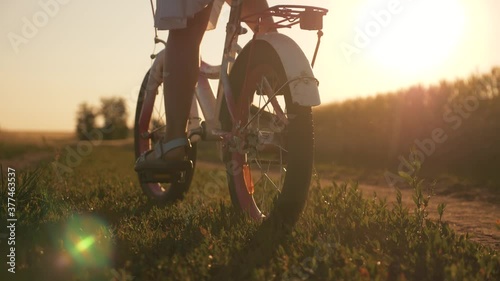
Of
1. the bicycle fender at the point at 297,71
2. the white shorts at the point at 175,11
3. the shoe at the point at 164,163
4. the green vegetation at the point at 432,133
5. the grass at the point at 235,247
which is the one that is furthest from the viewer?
the green vegetation at the point at 432,133

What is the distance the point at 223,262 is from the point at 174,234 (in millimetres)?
708

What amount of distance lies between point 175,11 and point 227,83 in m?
0.54

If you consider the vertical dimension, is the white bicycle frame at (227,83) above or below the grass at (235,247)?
above

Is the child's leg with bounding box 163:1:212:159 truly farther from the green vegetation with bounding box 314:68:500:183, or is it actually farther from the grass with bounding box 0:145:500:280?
the green vegetation with bounding box 314:68:500:183

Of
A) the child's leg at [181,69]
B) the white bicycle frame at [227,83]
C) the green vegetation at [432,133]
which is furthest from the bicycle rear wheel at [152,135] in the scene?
the green vegetation at [432,133]

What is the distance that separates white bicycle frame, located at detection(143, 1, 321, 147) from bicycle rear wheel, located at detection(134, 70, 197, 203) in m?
0.02

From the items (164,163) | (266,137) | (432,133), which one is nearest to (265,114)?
(266,137)

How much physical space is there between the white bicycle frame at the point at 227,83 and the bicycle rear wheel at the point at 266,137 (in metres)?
0.05

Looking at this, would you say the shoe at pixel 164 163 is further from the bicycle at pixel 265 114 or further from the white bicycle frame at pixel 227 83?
the white bicycle frame at pixel 227 83

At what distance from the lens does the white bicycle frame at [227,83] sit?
131 inches

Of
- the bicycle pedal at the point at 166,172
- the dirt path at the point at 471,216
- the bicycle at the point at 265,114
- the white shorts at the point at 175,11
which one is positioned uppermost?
the white shorts at the point at 175,11

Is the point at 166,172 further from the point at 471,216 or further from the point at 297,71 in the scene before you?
the point at 471,216

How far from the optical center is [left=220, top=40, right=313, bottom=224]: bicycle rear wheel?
334 centimetres

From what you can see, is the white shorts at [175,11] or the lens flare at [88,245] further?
the white shorts at [175,11]
